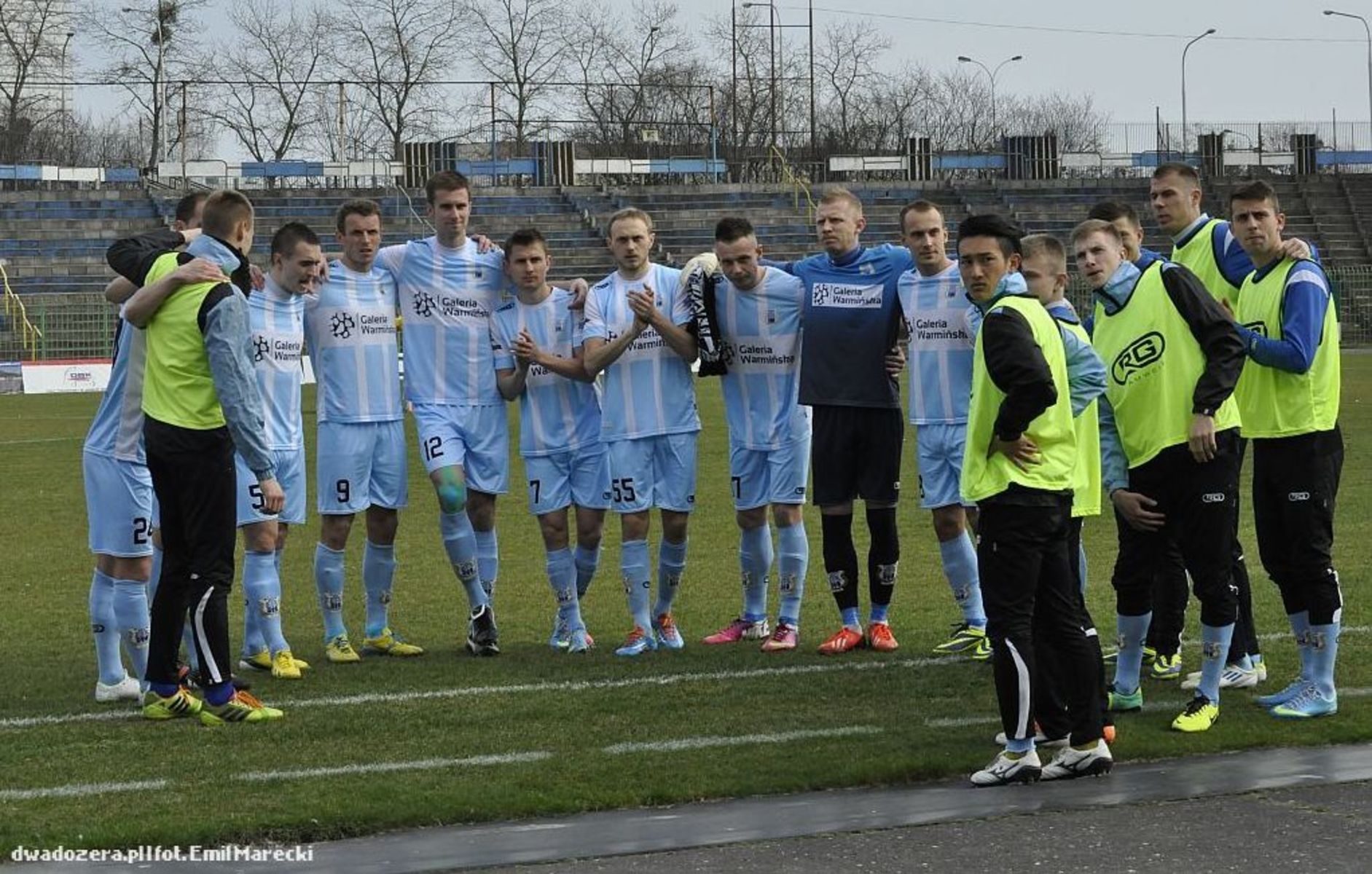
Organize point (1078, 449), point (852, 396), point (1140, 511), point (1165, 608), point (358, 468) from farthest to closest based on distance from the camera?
point (358, 468)
point (852, 396)
point (1165, 608)
point (1140, 511)
point (1078, 449)

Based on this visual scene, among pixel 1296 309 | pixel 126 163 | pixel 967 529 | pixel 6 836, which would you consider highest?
pixel 126 163

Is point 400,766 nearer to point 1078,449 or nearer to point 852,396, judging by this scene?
point 1078,449

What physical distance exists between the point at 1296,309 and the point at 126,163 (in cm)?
6002

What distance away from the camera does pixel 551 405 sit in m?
10.0

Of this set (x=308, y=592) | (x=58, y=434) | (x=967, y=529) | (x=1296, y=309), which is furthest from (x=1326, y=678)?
(x=58, y=434)

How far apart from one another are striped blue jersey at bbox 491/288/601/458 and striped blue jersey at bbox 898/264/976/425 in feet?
5.68

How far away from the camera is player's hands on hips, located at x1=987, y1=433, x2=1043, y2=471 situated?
6.65 m

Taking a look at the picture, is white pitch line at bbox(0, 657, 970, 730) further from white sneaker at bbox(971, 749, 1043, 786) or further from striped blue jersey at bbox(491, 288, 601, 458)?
white sneaker at bbox(971, 749, 1043, 786)

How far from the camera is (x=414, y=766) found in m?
6.96

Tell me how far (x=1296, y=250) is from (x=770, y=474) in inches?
119

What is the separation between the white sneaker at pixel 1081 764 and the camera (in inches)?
262

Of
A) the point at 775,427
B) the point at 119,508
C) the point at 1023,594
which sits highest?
the point at 775,427

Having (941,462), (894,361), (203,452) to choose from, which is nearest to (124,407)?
(203,452)

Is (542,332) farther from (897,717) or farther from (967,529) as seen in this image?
(897,717)
